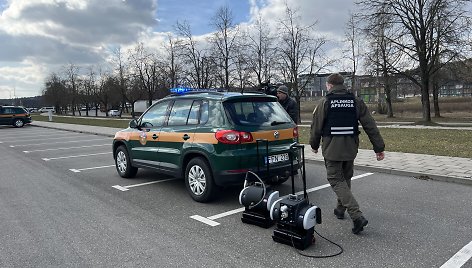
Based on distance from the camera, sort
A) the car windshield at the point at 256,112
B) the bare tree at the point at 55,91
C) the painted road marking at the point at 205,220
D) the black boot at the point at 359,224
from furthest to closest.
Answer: the bare tree at the point at 55,91
the car windshield at the point at 256,112
the painted road marking at the point at 205,220
the black boot at the point at 359,224

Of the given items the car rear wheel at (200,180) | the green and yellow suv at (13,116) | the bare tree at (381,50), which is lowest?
the car rear wheel at (200,180)

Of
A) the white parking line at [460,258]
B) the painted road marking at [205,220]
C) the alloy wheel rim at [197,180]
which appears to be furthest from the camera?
the alloy wheel rim at [197,180]

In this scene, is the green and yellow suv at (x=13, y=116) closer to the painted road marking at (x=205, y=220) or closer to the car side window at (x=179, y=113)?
the car side window at (x=179, y=113)

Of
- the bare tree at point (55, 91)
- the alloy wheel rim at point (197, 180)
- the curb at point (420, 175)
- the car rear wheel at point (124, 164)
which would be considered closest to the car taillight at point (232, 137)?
the alloy wheel rim at point (197, 180)

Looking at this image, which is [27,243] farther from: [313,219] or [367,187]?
[367,187]

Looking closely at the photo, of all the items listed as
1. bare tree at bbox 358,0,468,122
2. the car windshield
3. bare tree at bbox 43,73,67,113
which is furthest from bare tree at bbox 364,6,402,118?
bare tree at bbox 43,73,67,113

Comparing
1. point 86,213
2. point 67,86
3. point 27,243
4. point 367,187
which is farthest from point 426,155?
point 67,86

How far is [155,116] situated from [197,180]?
173cm

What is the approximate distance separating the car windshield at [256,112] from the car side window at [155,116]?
1582 mm

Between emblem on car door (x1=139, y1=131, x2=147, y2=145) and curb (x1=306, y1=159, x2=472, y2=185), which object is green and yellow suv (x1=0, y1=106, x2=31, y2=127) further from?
curb (x1=306, y1=159, x2=472, y2=185)

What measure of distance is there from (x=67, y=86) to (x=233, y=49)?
4617cm

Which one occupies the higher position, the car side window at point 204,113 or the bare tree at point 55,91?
the bare tree at point 55,91

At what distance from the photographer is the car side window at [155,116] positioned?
21.5ft

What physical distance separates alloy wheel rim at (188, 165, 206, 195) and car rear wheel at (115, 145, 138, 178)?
88.3 inches
